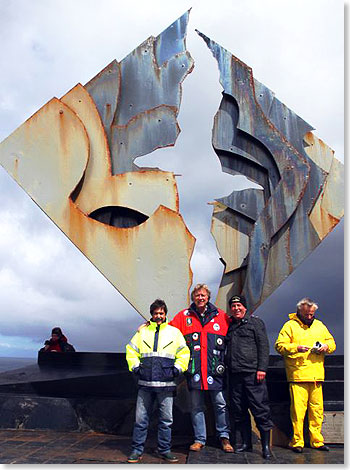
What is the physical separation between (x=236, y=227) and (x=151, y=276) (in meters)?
1.18

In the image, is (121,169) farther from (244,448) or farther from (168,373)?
(244,448)

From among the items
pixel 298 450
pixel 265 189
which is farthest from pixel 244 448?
pixel 265 189

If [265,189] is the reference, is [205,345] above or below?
below

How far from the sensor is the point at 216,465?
150 inches

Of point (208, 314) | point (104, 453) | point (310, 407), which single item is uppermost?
point (208, 314)

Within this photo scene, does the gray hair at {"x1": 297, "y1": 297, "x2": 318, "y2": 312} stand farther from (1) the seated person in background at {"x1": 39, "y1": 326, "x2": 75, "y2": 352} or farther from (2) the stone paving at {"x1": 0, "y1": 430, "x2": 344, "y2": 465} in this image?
(1) the seated person in background at {"x1": 39, "y1": 326, "x2": 75, "y2": 352}

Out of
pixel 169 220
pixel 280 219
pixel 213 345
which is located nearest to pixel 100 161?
pixel 169 220

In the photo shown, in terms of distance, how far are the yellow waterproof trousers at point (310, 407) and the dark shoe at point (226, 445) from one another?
66 centimetres

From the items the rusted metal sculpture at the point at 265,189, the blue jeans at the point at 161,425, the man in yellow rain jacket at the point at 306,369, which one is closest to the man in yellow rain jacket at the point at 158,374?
the blue jeans at the point at 161,425

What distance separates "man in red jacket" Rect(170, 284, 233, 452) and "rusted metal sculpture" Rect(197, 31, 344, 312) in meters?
1.08

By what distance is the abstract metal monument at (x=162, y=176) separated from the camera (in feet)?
17.9

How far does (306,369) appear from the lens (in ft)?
14.8

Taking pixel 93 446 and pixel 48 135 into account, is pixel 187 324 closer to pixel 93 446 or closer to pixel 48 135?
pixel 93 446

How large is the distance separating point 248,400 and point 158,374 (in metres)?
0.90
